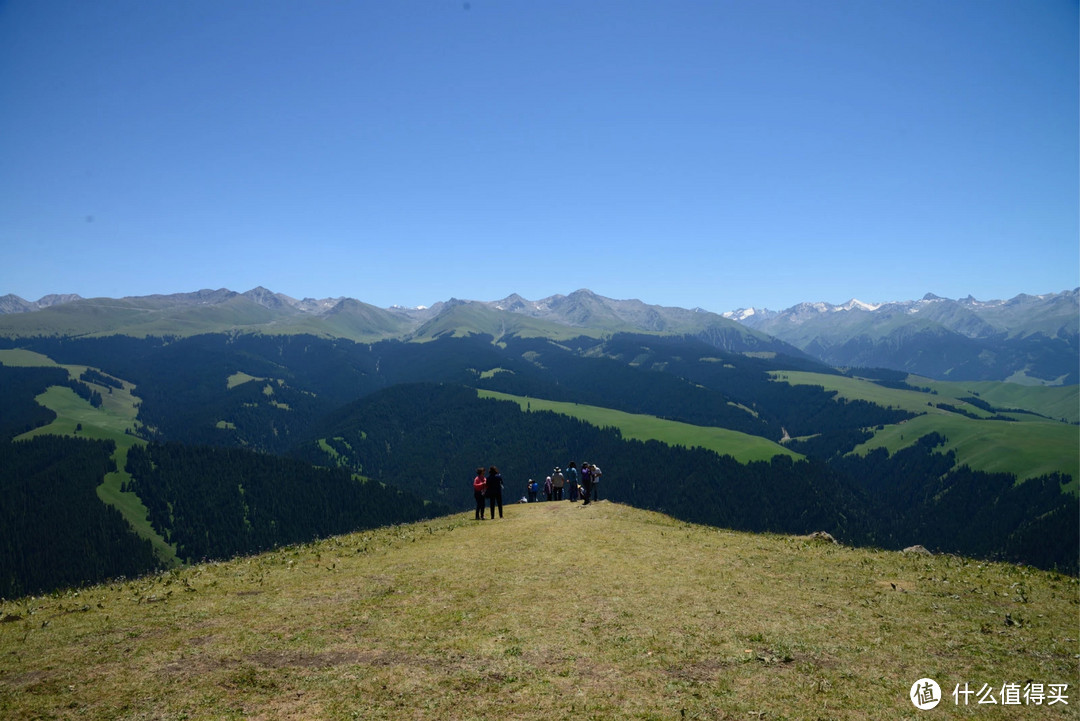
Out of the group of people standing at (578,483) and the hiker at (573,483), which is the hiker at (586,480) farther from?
the hiker at (573,483)

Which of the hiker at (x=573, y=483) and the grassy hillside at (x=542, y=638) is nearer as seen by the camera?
the grassy hillside at (x=542, y=638)

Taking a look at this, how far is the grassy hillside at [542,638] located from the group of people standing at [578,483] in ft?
51.0

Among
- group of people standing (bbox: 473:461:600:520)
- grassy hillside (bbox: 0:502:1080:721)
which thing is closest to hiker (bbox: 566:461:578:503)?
group of people standing (bbox: 473:461:600:520)

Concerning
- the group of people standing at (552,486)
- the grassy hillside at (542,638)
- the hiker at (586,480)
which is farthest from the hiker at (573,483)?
the grassy hillside at (542,638)

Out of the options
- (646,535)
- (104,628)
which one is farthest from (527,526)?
(104,628)

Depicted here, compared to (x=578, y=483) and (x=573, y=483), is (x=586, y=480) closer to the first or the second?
(x=573, y=483)

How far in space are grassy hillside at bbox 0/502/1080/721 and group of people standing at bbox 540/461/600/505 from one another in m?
15.5

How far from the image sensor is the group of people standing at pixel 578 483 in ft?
146

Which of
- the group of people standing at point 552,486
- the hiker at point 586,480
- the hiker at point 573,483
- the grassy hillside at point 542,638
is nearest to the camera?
the grassy hillside at point 542,638

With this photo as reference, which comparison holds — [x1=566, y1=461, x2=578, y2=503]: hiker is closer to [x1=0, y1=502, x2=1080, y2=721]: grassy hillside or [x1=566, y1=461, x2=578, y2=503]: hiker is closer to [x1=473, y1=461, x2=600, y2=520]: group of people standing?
[x1=473, y1=461, x2=600, y2=520]: group of people standing

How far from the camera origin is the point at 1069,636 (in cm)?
1845

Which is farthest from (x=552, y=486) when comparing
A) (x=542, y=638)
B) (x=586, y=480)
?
(x=542, y=638)

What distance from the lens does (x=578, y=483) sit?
48812mm

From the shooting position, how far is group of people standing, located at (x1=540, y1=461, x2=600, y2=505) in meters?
44.6
